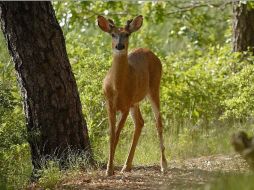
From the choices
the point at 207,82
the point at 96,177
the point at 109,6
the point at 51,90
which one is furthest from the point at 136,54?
the point at 109,6

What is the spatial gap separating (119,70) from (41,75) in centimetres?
91

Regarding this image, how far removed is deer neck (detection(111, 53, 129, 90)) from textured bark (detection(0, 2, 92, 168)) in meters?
0.67

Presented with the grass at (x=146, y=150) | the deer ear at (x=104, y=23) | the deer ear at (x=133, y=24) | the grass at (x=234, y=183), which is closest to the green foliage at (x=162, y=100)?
the grass at (x=146, y=150)

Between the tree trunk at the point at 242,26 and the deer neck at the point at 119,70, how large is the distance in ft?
18.9

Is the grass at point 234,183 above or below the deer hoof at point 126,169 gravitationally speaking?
above

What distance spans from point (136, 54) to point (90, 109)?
6.69 feet

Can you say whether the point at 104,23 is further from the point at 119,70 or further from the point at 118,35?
the point at 119,70

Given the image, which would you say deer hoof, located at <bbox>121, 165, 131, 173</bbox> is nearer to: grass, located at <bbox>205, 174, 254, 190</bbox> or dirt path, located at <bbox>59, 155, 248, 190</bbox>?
dirt path, located at <bbox>59, 155, 248, 190</bbox>

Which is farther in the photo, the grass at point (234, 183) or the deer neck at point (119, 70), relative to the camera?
the deer neck at point (119, 70)

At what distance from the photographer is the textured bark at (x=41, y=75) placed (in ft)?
28.5

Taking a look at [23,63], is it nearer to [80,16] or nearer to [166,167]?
[166,167]

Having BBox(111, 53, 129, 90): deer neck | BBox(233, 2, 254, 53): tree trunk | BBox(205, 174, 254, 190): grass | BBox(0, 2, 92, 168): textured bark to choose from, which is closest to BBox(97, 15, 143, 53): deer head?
BBox(111, 53, 129, 90): deer neck

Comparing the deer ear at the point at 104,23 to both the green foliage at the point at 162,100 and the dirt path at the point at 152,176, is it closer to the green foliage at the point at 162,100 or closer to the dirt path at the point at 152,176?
the green foliage at the point at 162,100

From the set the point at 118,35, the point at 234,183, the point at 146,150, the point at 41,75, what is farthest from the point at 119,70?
the point at 234,183
